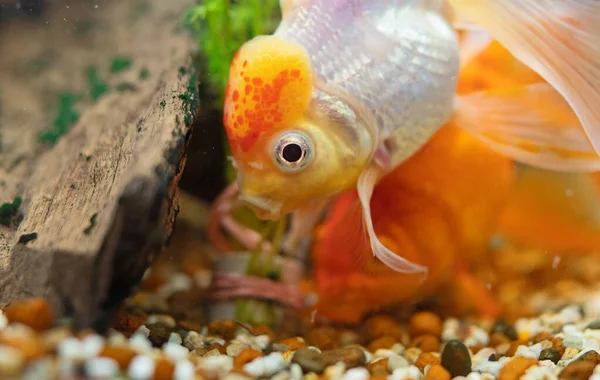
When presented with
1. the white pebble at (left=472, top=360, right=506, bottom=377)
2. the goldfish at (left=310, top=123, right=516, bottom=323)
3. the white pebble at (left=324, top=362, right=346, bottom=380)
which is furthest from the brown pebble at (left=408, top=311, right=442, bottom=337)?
the white pebble at (left=324, top=362, right=346, bottom=380)

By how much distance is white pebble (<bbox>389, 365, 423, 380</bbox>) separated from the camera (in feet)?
4.86

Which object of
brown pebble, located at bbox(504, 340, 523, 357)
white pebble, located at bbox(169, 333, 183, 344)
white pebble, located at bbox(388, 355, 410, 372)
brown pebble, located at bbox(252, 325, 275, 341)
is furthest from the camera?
brown pebble, located at bbox(252, 325, 275, 341)

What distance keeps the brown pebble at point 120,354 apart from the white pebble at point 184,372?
9 centimetres

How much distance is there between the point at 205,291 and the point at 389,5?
1.36 metres

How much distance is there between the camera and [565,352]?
1.67m

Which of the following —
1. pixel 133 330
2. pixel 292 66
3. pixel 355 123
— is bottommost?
pixel 133 330

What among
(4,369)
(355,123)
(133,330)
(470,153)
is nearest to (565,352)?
(470,153)

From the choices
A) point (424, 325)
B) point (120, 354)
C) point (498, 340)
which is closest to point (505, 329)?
point (498, 340)

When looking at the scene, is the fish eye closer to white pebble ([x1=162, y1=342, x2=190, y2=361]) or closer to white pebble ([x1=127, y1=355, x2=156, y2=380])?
white pebble ([x1=162, y1=342, x2=190, y2=361])

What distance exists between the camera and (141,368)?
3.43ft

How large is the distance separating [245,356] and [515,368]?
77cm

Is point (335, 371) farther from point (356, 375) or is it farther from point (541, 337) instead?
point (541, 337)

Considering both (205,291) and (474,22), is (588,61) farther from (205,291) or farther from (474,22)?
(205,291)

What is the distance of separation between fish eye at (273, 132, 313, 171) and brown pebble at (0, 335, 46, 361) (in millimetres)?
806
